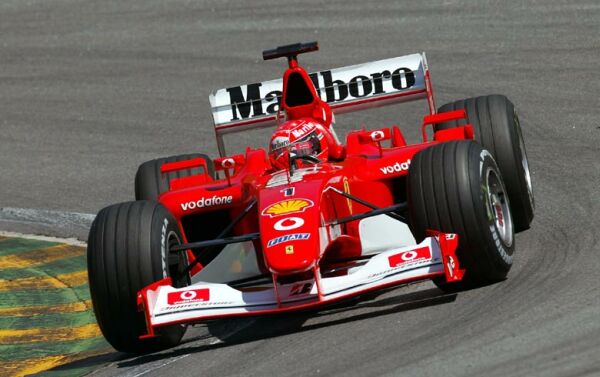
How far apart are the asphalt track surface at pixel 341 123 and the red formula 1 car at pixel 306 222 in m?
0.27

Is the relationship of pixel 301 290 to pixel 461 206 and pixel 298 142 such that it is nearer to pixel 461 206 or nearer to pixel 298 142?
pixel 461 206

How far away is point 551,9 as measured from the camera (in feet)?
60.2

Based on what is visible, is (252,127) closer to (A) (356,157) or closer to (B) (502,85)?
(A) (356,157)

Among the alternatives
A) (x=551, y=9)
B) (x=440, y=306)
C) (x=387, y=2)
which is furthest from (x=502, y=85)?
(x=440, y=306)

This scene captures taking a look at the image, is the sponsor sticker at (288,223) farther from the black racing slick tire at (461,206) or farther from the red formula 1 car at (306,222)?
the black racing slick tire at (461,206)

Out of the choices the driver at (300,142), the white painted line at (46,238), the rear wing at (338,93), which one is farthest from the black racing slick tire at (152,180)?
the white painted line at (46,238)

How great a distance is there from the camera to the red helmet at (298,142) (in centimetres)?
1023

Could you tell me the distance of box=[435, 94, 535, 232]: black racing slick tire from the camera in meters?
10.8

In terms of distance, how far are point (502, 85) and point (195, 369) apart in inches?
324

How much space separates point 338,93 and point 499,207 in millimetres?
2848

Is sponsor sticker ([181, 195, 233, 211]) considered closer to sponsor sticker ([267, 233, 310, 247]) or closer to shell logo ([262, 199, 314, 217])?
shell logo ([262, 199, 314, 217])

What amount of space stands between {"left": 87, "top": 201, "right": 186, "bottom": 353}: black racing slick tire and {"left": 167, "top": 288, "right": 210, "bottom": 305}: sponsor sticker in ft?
0.66

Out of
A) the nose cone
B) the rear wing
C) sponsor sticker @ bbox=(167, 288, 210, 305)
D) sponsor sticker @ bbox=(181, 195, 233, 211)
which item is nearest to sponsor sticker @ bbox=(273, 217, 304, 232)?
the nose cone

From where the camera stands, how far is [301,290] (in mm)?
8859
